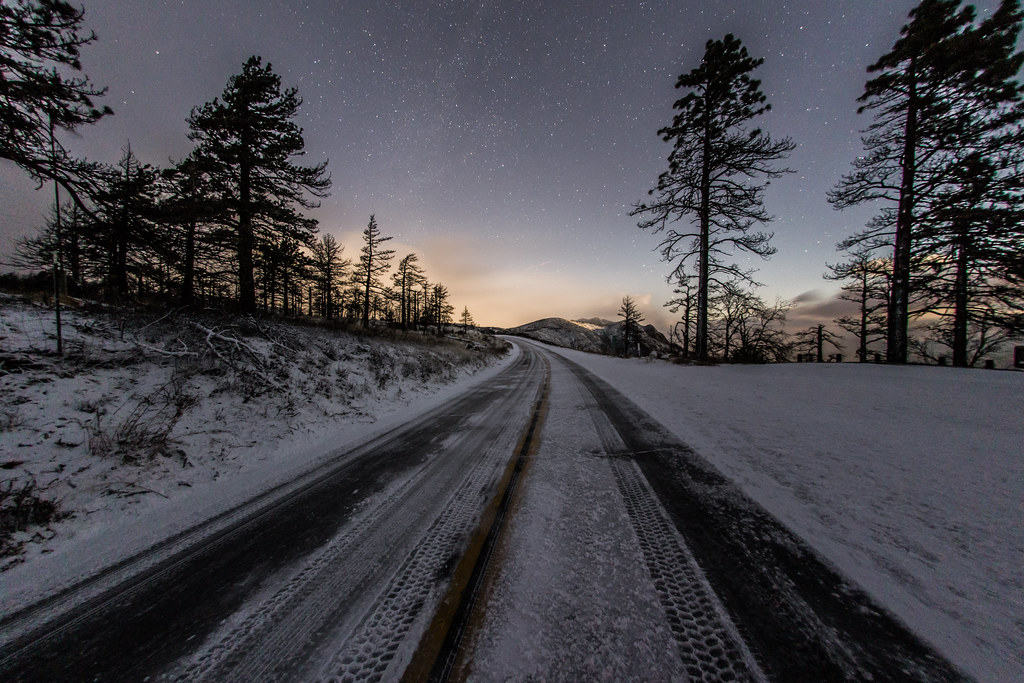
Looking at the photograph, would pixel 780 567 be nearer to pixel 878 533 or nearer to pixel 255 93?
pixel 878 533

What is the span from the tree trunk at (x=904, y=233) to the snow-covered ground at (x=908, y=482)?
454 cm

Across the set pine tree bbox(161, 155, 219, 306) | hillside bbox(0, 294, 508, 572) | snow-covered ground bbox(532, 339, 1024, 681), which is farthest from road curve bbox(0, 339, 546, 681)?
pine tree bbox(161, 155, 219, 306)

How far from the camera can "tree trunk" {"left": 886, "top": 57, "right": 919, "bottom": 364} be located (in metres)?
10.5

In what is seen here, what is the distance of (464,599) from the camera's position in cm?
186

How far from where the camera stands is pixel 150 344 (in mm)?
5691

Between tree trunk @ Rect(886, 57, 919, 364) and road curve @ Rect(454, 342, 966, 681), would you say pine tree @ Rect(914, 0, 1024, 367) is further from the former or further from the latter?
road curve @ Rect(454, 342, 966, 681)

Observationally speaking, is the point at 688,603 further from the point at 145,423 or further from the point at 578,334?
the point at 578,334

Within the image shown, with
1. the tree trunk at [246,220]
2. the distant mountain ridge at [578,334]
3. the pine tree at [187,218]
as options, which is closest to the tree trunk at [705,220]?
the pine tree at [187,218]

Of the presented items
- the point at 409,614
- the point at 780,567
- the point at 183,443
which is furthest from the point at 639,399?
the point at 183,443

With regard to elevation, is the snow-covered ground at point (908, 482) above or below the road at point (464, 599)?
above

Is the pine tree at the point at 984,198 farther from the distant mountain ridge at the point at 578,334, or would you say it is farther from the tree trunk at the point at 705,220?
the distant mountain ridge at the point at 578,334

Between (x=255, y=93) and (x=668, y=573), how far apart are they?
17.4 metres

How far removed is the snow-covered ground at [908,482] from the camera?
5.85ft

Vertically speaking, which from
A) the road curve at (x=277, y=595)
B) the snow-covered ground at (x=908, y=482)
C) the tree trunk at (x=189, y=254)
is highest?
the tree trunk at (x=189, y=254)
